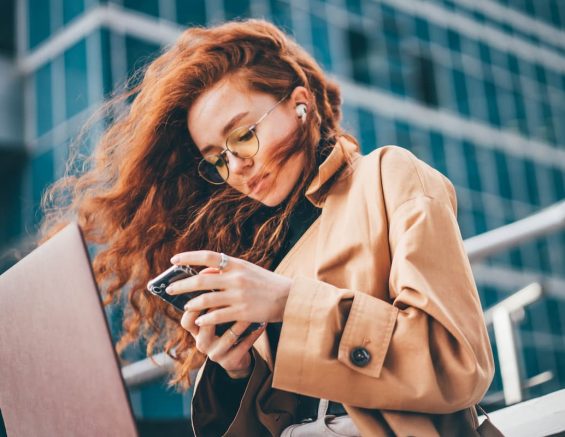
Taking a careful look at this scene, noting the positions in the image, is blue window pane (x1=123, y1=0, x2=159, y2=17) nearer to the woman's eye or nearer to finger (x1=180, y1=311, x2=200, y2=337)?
the woman's eye

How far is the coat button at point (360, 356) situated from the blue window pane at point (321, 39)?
18.3 metres

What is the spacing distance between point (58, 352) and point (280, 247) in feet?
3.02

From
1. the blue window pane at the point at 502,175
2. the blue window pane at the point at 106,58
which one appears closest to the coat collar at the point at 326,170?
the blue window pane at the point at 106,58

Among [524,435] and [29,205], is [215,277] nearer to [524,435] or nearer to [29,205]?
[524,435]

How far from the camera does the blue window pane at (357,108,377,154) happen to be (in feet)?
68.5

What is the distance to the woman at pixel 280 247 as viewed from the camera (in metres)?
2.08

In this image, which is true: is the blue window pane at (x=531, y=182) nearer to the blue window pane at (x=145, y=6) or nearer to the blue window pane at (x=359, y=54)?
the blue window pane at (x=359, y=54)

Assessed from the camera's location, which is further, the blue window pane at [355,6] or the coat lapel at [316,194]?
the blue window pane at [355,6]

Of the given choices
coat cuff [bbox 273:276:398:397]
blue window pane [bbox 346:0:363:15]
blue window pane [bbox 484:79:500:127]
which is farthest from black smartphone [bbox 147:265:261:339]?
blue window pane [bbox 484:79:500:127]

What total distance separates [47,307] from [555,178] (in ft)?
89.7

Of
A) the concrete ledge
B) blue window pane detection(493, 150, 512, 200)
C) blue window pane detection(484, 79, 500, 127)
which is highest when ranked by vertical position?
the concrete ledge

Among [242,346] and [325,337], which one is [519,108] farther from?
[325,337]

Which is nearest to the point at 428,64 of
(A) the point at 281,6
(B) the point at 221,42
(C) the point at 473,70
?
(C) the point at 473,70

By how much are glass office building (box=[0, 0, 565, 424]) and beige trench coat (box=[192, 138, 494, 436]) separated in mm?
12637
